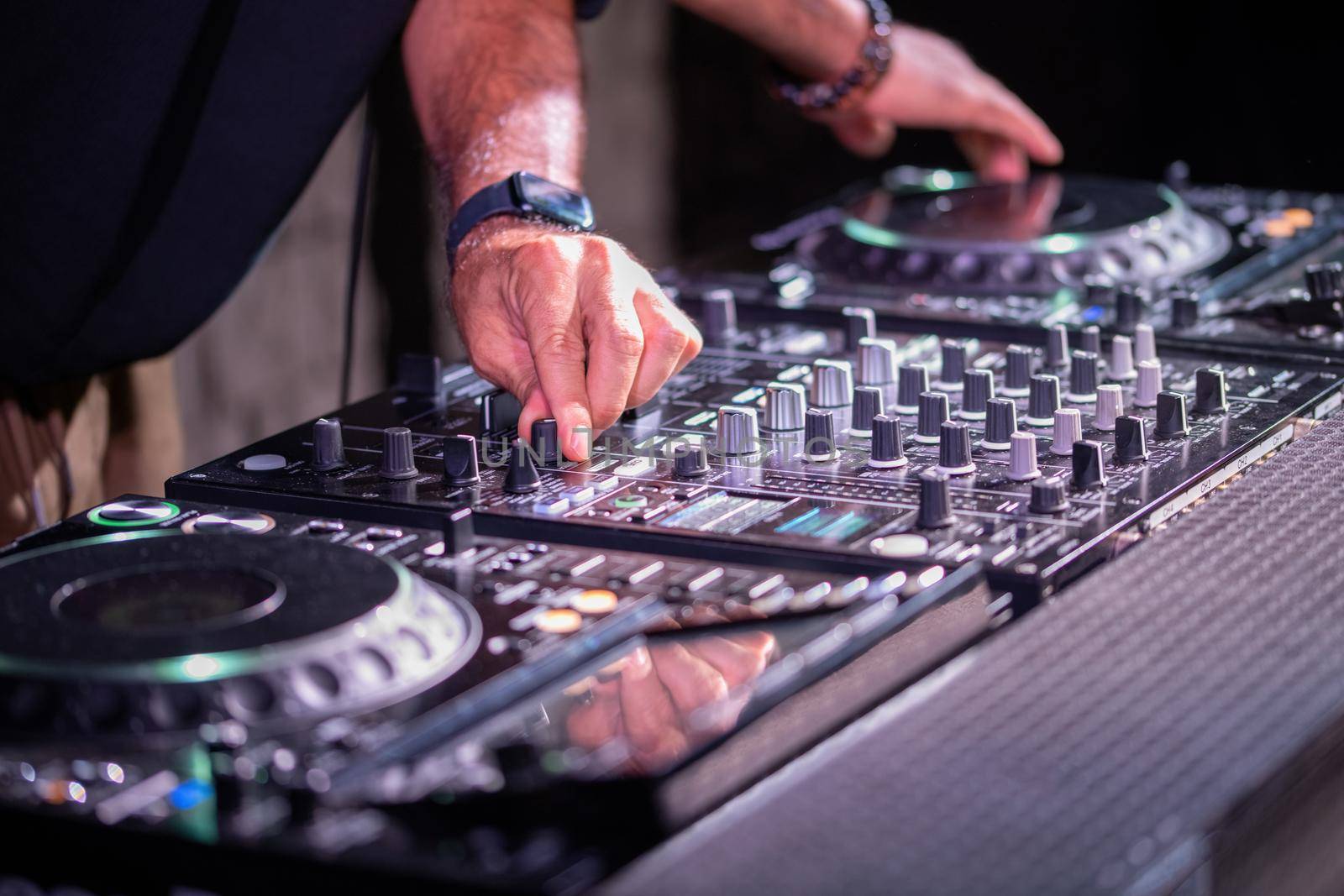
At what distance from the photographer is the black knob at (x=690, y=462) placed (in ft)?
4.29

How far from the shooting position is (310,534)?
3.89 ft

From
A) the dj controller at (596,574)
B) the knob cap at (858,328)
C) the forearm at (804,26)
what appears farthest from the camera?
the forearm at (804,26)

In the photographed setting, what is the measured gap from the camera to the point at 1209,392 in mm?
1428

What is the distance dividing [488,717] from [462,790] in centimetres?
8

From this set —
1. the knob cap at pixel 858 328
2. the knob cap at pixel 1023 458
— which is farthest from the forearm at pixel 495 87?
the knob cap at pixel 1023 458

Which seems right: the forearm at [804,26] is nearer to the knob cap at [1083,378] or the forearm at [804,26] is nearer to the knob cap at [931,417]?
the knob cap at [1083,378]

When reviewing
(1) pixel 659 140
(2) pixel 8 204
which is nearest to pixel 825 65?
(2) pixel 8 204

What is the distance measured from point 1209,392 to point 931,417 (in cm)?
25

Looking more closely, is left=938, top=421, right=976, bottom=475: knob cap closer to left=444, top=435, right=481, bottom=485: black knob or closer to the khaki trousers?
left=444, top=435, right=481, bottom=485: black knob

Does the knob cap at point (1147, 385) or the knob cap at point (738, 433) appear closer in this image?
the knob cap at point (738, 433)

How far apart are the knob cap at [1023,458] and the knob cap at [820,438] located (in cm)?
15

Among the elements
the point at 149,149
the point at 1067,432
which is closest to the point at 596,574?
the point at 1067,432

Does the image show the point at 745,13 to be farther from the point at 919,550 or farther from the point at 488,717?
the point at 488,717

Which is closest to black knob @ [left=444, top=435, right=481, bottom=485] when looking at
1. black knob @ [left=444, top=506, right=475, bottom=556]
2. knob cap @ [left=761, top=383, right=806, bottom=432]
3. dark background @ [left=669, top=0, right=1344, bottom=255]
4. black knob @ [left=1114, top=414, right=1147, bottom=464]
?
black knob @ [left=444, top=506, right=475, bottom=556]
